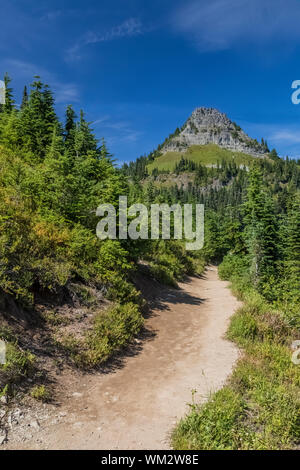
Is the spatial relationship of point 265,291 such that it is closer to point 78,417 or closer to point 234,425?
point 234,425

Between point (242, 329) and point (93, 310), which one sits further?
point (242, 329)

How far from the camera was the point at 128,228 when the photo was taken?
47.6 ft

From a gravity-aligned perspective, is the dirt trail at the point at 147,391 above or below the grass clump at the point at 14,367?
below

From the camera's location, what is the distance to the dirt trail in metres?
5.61

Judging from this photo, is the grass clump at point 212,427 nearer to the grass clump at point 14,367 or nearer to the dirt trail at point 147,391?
the dirt trail at point 147,391

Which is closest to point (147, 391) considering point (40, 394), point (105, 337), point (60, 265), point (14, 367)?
point (105, 337)

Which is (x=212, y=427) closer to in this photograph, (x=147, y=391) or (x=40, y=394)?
(x=147, y=391)

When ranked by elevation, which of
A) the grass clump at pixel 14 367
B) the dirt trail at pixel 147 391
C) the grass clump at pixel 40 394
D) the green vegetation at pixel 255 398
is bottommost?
the dirt trail at pixel 147 391

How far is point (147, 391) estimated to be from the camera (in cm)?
757

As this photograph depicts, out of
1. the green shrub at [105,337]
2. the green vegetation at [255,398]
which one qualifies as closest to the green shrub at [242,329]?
the green vegetation at [255,398]

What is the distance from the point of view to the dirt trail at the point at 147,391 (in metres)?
5.61

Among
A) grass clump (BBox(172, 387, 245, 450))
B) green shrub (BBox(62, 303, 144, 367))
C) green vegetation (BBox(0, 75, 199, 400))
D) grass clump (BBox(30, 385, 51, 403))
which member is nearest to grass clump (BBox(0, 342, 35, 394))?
green vegetation (BBox(0, 75, 199, 400))

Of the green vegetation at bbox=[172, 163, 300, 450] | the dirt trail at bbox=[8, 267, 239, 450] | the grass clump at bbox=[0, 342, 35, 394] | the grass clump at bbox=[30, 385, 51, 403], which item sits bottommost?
the dirt trail at bbox=[8, 267, 239, 450]

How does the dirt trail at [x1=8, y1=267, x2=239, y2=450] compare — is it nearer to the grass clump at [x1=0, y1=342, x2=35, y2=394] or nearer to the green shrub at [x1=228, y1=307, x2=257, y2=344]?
the green shrub at [x1=228, y1=307, x2=257, y2=344]
